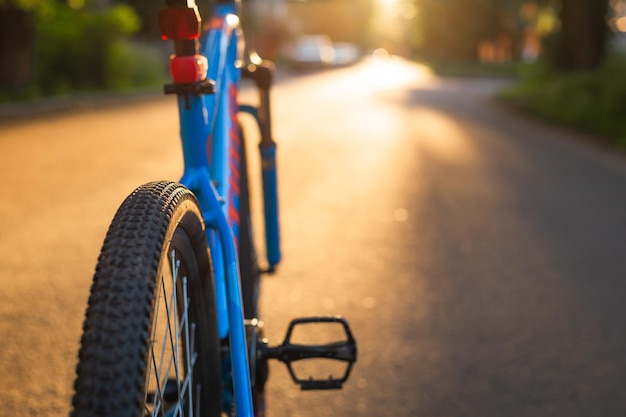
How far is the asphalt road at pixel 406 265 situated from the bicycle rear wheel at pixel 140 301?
4.38ft

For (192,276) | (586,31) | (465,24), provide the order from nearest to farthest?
(192,276), (586,31), (465,24)

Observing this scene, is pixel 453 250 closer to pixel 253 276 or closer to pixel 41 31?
pixel 253 276

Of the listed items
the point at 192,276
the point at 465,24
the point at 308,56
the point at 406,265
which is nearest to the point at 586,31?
the point at 406,265

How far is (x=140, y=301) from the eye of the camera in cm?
133

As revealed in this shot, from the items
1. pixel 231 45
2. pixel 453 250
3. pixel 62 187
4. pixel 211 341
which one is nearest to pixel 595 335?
pixel 453 250

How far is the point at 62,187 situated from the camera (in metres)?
7.47

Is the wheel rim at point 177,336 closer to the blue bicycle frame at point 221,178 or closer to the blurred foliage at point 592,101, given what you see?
the blue bicycle frame at point 221,178

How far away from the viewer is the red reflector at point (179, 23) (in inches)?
82.3

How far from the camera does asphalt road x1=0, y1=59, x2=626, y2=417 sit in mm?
3350

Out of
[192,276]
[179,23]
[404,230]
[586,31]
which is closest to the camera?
[192,276]

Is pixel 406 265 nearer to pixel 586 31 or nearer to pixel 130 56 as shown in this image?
pixel 586 31

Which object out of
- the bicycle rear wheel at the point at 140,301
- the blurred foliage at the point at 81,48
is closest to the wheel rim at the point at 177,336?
the bicycle rear wheel at the point at 140,301

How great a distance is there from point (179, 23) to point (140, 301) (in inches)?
39.9

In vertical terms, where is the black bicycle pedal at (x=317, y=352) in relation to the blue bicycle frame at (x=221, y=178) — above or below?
below
